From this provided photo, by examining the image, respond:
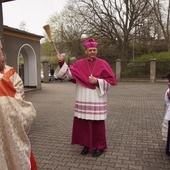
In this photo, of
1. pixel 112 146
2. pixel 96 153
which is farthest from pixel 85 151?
pixel 112 146

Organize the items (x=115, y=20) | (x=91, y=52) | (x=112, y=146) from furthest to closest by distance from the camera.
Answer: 1. (x=115, y=20)
2. (x=112, y=146)
3. (x=91, y=52)

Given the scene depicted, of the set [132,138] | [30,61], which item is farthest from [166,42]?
[132,138]

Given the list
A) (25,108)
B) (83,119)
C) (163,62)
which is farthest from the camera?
(163,62)

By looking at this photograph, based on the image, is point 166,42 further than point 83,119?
Yes

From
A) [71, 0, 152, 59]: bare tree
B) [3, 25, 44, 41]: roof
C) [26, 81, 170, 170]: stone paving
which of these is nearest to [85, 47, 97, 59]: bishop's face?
[26, 81, 170, 170]: stone paving

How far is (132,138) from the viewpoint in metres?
5.33

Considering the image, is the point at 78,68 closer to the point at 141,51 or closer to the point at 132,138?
the point at 132,138

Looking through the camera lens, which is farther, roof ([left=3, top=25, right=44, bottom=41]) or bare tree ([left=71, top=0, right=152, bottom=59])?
bare tree ([left=71, top=0, right=152, bottom=59])

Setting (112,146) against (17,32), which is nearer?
(112,146)

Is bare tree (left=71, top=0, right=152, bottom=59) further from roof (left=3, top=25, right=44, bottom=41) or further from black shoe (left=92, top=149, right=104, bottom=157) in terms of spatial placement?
black shoe (left=92, top=149, right=104, bottom=157)

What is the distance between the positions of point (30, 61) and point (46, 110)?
7470 millimetres

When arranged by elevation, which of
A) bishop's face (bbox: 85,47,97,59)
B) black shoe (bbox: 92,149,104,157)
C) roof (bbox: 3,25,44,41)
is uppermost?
roof (bbox: 3,25,44,41)

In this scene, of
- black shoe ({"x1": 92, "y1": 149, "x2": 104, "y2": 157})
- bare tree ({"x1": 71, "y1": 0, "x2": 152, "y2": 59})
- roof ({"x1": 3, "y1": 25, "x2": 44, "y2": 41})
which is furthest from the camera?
bare tree ({"x1": 71, "y1": 0, "x2": 152, "y2": 59})

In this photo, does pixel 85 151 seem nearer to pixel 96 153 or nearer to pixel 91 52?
pixel 96 153
